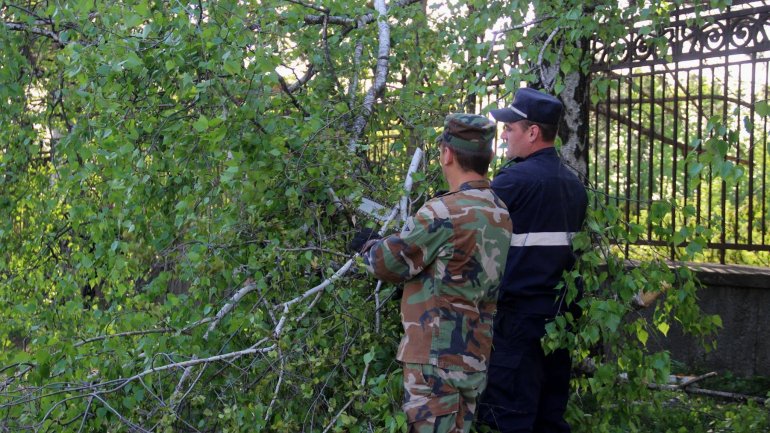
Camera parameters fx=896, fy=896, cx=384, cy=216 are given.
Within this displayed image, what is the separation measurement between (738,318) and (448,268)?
4.58 metres

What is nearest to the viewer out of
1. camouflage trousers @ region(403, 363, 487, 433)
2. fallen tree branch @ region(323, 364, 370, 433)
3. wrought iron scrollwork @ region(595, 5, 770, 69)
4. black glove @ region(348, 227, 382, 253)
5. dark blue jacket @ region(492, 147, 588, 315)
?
camouflage trousers @ region(403, 363, 487, 433)

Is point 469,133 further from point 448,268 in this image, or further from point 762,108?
point 762,108

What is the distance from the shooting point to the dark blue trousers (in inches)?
139

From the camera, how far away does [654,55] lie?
21.7 feet

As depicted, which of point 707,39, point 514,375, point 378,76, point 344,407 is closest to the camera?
point 344,407

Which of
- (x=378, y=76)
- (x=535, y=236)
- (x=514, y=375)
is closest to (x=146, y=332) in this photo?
(x=514, y=375)

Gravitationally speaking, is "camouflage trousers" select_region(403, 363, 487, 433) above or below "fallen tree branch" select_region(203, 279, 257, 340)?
below

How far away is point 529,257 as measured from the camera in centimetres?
367

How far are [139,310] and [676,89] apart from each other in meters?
4.52

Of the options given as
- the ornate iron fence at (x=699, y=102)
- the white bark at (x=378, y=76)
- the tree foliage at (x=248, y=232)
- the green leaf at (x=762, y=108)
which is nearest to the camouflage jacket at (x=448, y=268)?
the tree foliage at (x=248, y=232)

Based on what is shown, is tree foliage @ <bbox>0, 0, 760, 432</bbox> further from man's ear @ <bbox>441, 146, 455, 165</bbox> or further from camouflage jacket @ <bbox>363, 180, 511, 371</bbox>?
man's ear @ <bbox>441, 146, 455, 165</bbox>

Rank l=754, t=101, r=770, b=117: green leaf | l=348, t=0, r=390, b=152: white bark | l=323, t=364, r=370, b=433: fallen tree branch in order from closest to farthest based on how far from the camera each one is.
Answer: l=754, t=101, r=770, b=117: green leaf → l=323, t=364, r=370, b=433: fallen tree branch → l=348, t=0, r=390, b=152: white bark

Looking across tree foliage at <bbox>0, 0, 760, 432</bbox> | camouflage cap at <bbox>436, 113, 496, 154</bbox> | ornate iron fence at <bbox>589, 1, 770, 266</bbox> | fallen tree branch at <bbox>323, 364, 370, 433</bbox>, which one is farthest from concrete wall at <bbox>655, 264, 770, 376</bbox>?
camouflage cap at <bbox>436, 113, 496, 154</bbox>

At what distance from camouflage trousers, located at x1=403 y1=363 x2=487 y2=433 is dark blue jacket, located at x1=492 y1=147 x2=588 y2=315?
2.05 feet
